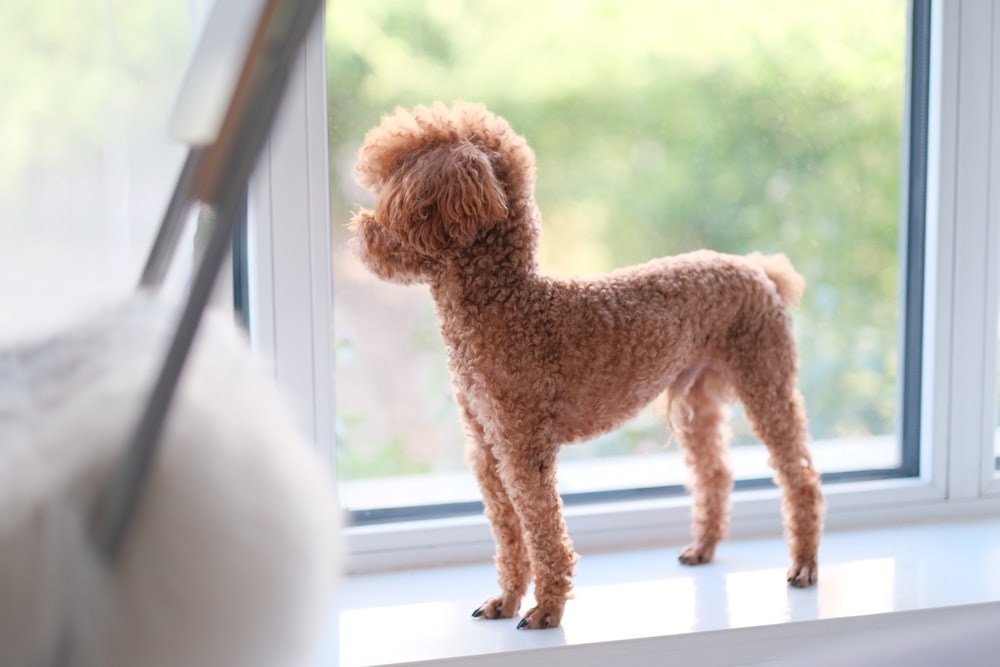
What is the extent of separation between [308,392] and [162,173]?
37 centimetres

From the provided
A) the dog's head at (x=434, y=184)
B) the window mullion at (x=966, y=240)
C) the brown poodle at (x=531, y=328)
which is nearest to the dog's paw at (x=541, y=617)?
the brown poodle at (x=531, y=328)

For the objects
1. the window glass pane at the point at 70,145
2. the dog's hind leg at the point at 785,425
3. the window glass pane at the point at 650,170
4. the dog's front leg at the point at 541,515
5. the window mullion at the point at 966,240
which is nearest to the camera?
the window glass pane at the point at 70,145

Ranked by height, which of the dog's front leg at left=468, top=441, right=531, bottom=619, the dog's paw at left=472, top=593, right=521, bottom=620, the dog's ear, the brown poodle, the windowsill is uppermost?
the dog's ear

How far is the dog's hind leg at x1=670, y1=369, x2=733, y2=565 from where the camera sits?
3.80 feet

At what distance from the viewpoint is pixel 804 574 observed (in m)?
1.17

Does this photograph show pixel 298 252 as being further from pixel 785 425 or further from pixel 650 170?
pixel 785 425

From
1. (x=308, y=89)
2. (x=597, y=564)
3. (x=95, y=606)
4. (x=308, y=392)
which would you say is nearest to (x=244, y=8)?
(x=95, y=606)

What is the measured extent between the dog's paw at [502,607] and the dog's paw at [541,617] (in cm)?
4

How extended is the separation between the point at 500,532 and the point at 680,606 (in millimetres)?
243

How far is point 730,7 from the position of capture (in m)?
1.33

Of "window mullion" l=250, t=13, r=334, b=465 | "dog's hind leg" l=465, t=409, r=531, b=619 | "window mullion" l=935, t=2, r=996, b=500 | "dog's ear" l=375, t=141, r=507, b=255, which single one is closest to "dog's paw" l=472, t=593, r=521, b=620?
"dog's hind leg" l=465, t=409, r=531, b=619

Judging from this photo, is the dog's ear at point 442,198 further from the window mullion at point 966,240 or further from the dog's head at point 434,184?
the window mullion at point 966,240

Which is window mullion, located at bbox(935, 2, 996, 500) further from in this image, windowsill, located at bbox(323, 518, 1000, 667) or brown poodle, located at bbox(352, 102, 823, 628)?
brown poodle, located at bbox(352, 102, 823, 628)

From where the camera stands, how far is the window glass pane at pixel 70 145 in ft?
2.82
